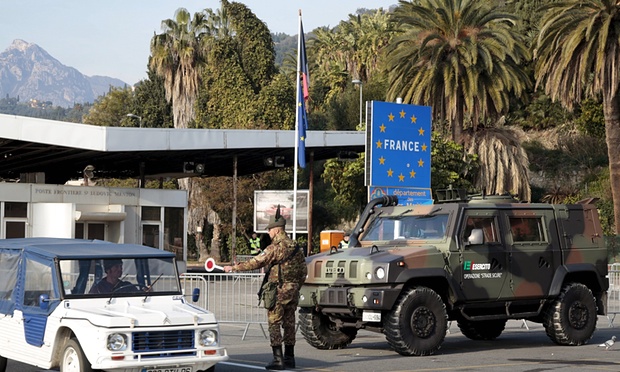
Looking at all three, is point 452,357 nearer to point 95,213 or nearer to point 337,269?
point 337,269

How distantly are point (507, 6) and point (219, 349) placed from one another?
2119 inches

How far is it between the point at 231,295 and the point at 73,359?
9.42 meters

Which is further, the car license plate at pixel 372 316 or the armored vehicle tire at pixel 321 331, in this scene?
the armored vehicle tire at pixel 321 331

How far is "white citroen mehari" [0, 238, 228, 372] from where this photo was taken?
10.1 m

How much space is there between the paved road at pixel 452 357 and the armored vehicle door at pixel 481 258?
95cm

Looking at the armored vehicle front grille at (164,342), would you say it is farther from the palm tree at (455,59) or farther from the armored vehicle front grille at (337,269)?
the palm tree at (455,59)

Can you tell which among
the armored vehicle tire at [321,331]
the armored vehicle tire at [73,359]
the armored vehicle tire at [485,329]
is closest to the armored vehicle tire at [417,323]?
the armored vehicle tire at [321,331]

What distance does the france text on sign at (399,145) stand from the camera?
80.4 ft

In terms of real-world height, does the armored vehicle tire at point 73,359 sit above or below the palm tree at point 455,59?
below

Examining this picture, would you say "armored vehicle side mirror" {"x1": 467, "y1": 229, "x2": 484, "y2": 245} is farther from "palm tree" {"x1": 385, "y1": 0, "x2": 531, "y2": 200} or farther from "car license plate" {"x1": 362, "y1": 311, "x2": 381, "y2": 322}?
"palm tree" {"x1": 385, "y1": 0, "x2": 531, "y2": 200}

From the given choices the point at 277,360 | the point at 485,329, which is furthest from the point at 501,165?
the point at 277,360

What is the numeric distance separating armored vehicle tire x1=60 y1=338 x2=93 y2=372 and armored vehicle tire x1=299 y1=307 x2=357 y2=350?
522 cm

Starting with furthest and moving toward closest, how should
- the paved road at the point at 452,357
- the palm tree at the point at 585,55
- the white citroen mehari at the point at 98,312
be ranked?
the palm tree at the point at 585,55 < the paved road at the point at 452,357 < the white citroen mehari at the point at 98,312

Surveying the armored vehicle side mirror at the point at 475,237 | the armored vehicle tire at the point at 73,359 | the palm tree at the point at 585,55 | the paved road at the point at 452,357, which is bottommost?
the paved road at the point at 452,357
